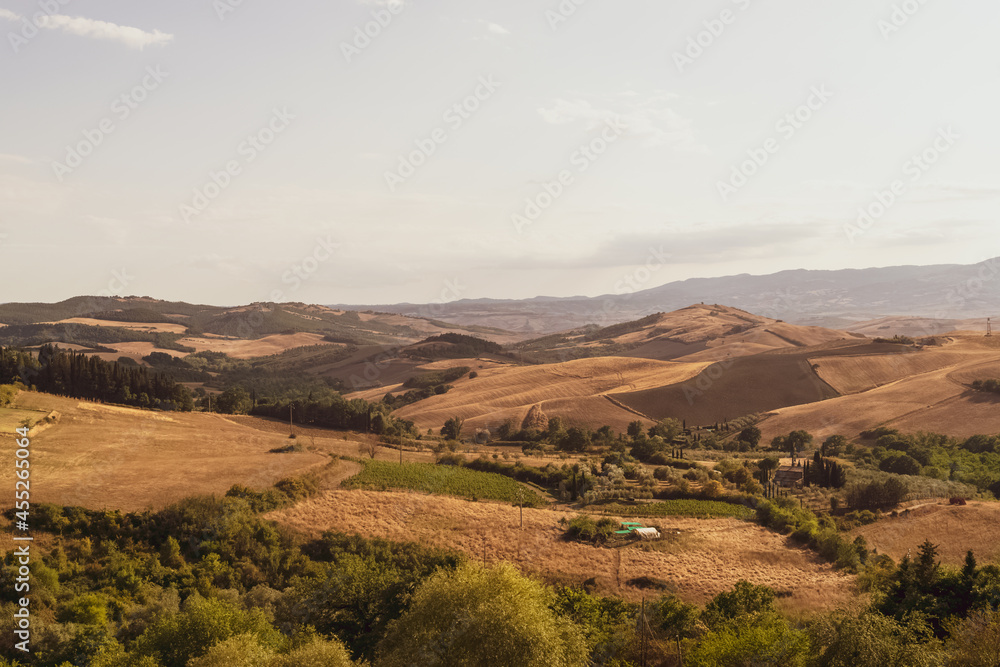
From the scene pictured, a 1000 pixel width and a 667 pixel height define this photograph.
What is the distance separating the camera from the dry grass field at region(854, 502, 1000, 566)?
119 feet

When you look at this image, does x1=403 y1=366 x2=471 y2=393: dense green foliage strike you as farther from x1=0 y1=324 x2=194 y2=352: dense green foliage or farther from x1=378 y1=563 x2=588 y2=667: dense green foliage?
x1=0 y1=324 x2=194 y2=352: dense green foliage

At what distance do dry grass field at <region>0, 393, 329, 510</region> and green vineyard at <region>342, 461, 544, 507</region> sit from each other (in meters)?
4.30

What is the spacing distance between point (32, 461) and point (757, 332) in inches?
6975

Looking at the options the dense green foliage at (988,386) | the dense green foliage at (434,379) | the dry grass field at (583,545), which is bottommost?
the dry grass field at (583,545)

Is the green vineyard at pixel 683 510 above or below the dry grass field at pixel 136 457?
below

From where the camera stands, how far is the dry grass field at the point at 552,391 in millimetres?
87000

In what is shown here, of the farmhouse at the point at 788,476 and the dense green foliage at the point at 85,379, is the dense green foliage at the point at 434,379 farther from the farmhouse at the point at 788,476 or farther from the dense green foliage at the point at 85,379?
the farmhouse at the point at 788,476

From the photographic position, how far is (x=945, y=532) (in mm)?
38812

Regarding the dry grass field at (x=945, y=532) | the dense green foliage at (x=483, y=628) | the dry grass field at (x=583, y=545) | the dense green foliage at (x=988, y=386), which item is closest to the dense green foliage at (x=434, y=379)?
the dry grass field at (x=583, y=545)

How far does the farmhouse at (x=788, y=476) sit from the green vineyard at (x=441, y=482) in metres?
21.7

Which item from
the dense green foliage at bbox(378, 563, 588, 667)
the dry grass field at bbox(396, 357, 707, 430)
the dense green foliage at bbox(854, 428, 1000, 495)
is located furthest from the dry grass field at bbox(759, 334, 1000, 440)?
the dense green foliage at bbox(378, 563, 588, 667)

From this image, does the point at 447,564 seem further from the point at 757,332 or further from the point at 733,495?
the point at 757,332

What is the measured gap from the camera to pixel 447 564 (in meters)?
27.8

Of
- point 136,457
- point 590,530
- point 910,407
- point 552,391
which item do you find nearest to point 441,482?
point 590,530
